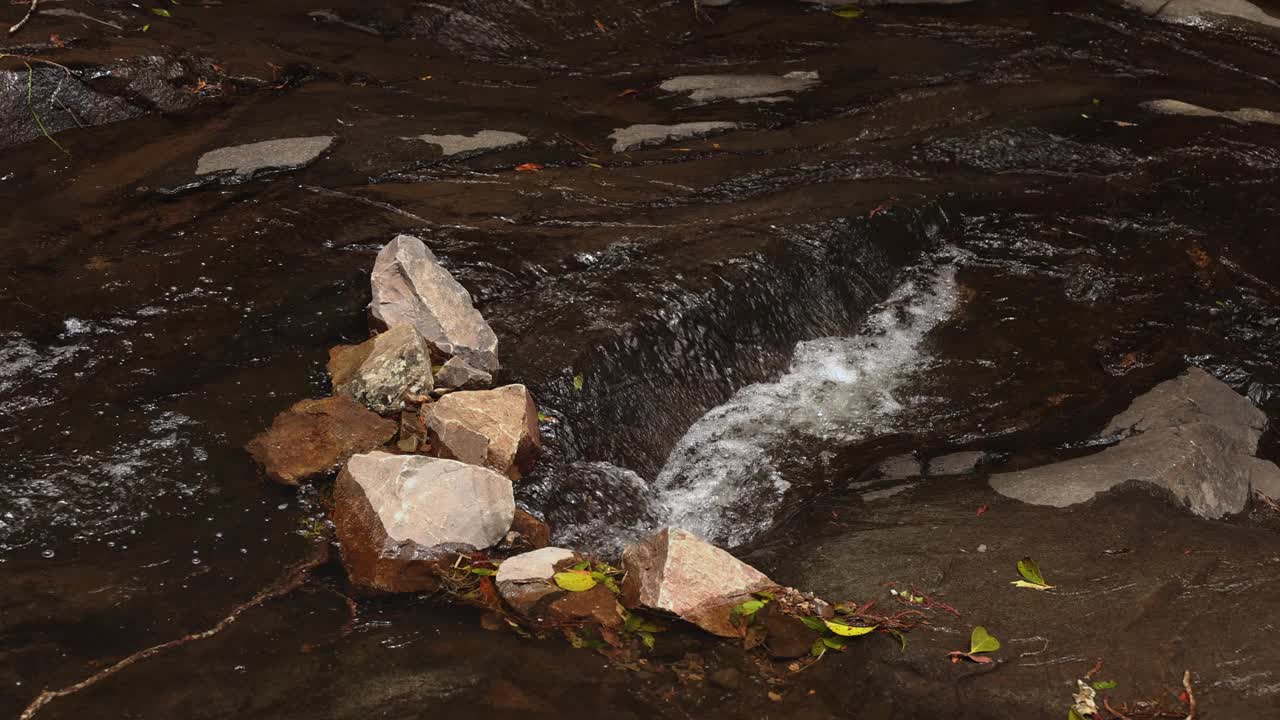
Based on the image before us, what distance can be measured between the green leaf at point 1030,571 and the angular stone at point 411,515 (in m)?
1.54

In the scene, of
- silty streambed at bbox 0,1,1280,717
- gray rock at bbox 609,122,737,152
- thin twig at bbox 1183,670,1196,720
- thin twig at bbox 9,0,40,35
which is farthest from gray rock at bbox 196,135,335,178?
thin twig at bbox 1183,670,1196,720

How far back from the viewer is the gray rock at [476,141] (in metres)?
5.29

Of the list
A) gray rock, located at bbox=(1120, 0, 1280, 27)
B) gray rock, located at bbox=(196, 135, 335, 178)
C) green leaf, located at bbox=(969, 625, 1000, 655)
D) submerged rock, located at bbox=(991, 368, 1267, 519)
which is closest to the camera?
green leaf, located at bbox=(969, 625, 1000, 655)

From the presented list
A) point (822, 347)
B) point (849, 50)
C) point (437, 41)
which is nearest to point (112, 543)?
point (822, 347)

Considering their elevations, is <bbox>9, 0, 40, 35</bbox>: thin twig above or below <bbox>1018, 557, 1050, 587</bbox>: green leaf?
above

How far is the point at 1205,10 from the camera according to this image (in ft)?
26.5

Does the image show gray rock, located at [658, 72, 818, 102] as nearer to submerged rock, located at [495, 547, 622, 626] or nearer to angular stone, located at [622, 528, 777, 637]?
angular stone, located at [622, 528, 777, 637]

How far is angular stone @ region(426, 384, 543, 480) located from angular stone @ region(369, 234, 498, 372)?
0.85ft

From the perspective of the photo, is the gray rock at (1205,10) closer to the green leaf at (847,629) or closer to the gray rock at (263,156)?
the gray rock at (263,156)

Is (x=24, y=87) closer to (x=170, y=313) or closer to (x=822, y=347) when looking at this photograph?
(x=170, y=313)

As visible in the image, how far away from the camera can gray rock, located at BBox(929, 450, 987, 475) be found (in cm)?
377

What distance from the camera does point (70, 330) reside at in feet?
12.1

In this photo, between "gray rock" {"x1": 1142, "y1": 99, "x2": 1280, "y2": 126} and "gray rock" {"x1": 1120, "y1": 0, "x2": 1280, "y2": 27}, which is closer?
"gray rock" {"x1": 1142, "y1": 99, "x2": 1280, "y2": 126}

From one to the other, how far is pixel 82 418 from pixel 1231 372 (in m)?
4.57
